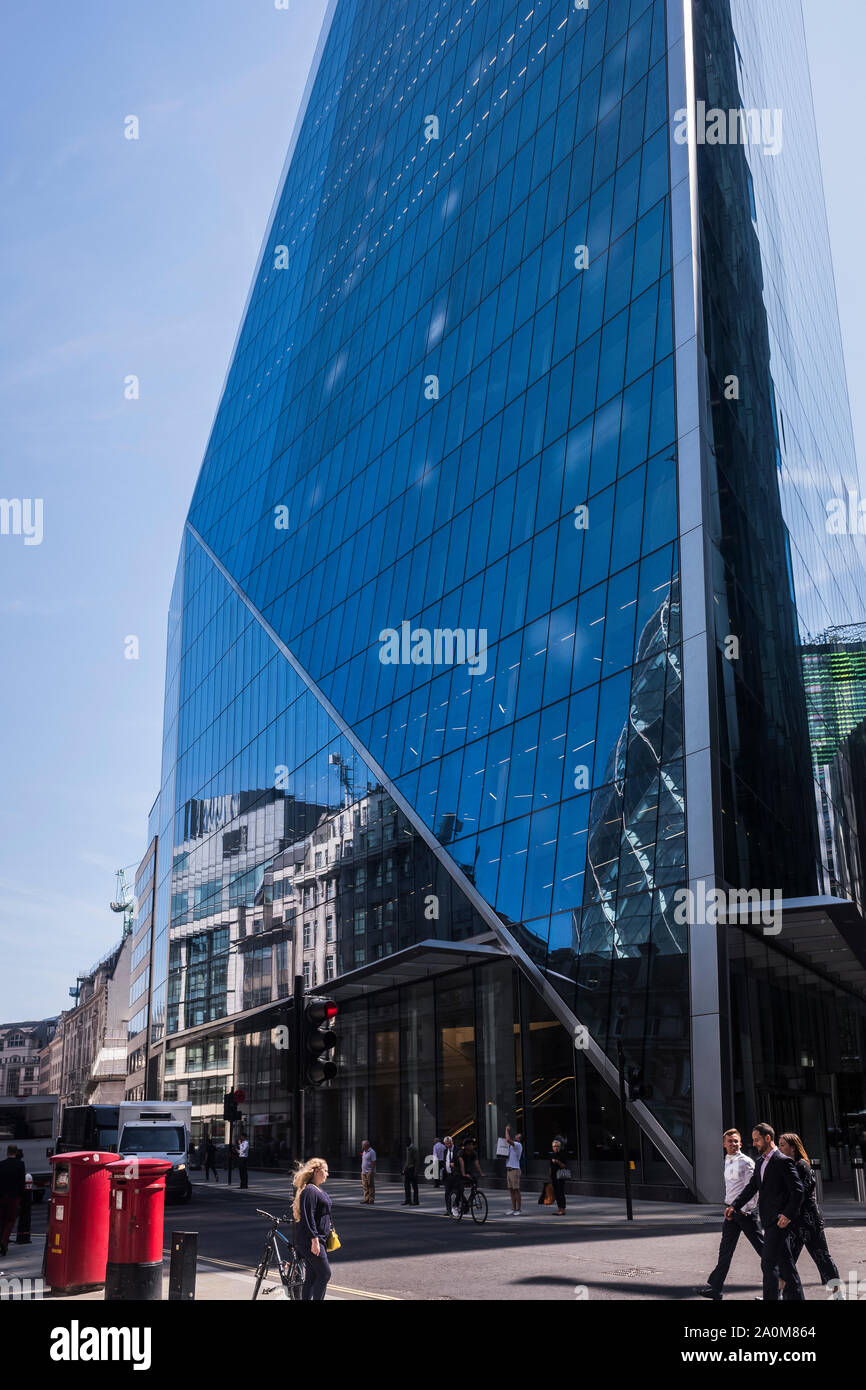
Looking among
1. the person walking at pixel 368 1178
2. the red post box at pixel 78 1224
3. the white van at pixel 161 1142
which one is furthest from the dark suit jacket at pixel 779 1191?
the white van at pixel 161 1142

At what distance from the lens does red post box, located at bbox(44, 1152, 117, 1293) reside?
46.9ft

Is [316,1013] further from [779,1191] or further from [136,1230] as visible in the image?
[779,1191]

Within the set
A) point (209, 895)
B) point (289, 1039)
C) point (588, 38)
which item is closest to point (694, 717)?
point (289, 1039)

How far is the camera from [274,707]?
53875mm

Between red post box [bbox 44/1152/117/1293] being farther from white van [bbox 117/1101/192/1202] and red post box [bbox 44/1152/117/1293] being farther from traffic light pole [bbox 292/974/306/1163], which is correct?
white van [bbox 117/1101/192/1202]

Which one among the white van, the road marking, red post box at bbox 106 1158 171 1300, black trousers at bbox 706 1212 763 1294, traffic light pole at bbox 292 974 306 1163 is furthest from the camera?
the white van

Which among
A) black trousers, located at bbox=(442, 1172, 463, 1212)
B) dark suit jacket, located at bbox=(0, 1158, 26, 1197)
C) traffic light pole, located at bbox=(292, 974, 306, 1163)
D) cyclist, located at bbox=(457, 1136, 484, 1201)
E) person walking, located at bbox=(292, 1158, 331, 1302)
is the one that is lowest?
black trousers, located at bbox=(442, 1172, 463, 1212)

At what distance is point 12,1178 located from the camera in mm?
19250

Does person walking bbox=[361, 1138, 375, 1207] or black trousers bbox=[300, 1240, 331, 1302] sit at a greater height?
black trousers bbox=[300, 1240, 331, 1302]

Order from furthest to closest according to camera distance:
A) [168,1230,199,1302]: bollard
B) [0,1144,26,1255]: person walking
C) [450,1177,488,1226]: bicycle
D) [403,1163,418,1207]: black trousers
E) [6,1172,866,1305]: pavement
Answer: [403,1163,418,1207]: black trousers, [450,1177,488,1226]: bicycle, [0,1144,26,1255]: person walking, [6,1172,866,1305]: pavement, [168,1230,199,1302]: bollard

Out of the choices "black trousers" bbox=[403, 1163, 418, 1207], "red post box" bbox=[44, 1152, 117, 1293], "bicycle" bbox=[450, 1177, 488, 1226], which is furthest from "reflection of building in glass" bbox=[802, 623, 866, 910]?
"red post box" bbox=[44, 1152, 117, 1293]

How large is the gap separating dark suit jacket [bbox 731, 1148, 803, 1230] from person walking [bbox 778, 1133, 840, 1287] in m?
0.13

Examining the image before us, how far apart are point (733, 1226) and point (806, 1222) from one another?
132 centimetres

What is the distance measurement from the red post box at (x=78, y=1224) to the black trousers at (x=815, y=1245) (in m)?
8.43
